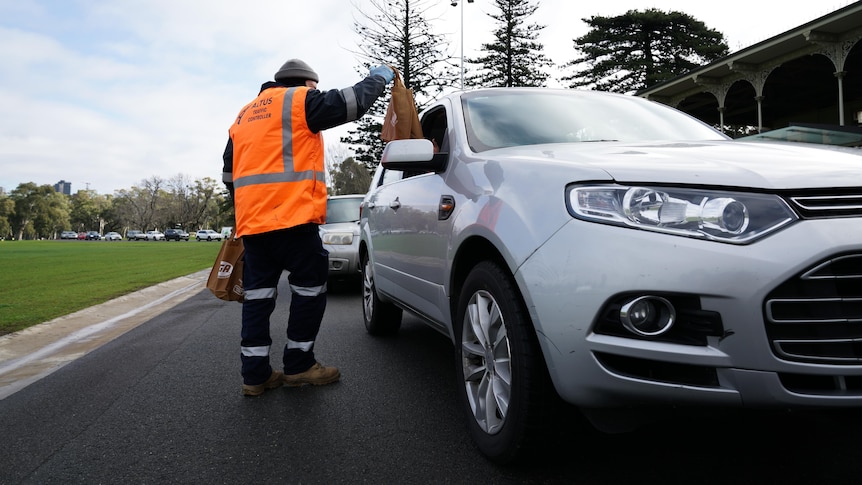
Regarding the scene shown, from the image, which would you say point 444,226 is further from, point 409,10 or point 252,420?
point 409,10

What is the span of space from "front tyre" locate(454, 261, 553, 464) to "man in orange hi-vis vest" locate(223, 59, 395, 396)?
1.27 metres

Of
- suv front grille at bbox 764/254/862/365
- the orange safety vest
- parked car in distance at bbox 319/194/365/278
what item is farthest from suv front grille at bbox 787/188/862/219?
parked car in distance at bbox 319/194/365/278

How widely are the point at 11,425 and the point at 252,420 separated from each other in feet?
4.13

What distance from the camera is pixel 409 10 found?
30281 millimetres

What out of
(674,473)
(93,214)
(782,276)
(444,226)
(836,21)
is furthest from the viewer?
(93,214)

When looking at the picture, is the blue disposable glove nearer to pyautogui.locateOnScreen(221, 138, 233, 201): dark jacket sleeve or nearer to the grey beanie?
the grey beanie

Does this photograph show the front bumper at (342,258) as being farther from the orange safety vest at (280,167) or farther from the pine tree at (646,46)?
the pine tree at (646,46)

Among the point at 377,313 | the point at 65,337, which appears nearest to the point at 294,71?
the point at 377,313

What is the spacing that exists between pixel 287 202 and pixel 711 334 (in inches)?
95.8

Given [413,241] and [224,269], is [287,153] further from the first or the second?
[224,269]

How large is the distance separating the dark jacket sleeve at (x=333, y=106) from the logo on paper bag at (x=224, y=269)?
120 cm

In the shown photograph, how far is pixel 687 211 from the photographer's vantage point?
5.63ft

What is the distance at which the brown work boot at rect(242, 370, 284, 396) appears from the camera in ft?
11.1

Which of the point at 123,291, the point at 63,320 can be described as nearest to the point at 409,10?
the point at 123,291
